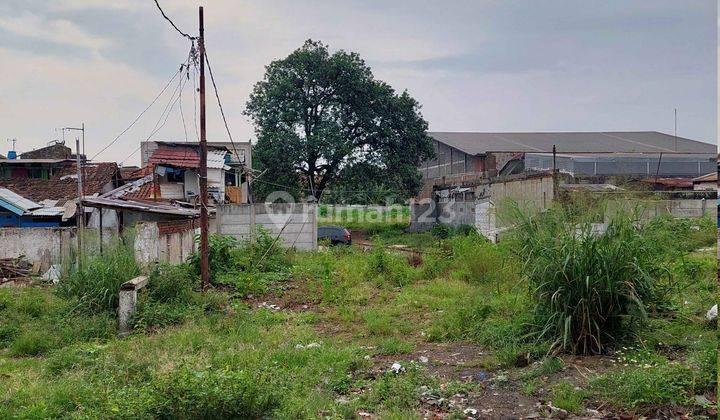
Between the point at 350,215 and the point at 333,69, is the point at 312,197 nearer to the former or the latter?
the point at 350,215

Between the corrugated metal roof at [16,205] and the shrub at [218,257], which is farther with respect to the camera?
the corrugated metal roof at [16,205]

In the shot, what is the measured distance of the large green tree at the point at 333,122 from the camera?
2675 centimetres

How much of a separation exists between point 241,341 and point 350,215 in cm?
2121

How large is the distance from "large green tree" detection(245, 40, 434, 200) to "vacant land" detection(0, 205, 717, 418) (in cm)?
1683

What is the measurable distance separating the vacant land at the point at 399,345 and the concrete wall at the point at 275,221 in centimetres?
697

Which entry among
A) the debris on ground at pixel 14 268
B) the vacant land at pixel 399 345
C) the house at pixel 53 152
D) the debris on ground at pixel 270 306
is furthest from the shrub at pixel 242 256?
the house at pixel 53 152

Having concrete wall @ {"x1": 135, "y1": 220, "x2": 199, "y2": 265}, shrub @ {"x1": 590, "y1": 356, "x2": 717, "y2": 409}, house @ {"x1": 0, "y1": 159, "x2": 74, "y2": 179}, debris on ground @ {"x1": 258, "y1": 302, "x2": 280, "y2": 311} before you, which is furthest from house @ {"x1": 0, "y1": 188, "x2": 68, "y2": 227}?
shrub @ {"x1": 590, "y1": 356, "x2": 717, "y2": 409}

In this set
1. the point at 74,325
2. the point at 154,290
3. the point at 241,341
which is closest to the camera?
the point at 241,341

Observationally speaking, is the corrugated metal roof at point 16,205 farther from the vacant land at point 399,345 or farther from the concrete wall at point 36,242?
the vacant land at point 399,345

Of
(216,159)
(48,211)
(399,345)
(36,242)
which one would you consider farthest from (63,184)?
(399,345)

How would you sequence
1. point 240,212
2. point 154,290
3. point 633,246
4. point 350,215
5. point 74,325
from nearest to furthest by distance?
point 633,246 < point 74,325 < point 154,290 < point 240,212 < point 350,215

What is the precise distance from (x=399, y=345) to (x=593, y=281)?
2.36 m

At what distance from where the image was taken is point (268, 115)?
27.3 meters

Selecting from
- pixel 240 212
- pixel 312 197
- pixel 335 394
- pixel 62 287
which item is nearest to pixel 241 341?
pixel 335 394
